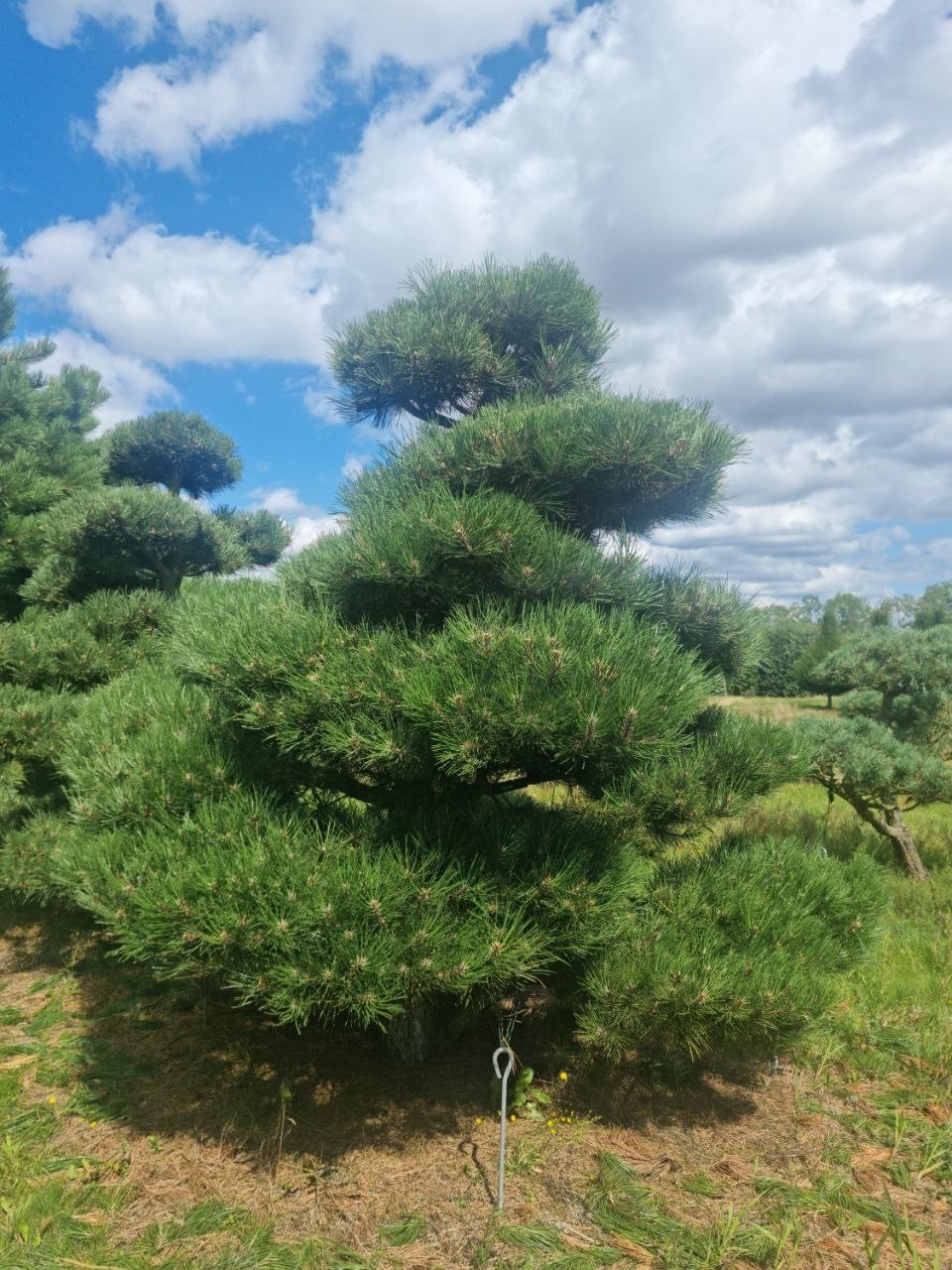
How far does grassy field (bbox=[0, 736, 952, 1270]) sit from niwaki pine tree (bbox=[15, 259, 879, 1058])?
49 centimetres

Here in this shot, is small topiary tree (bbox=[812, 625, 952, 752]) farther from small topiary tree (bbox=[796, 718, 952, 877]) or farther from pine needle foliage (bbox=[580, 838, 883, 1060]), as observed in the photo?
pine needle foliage (bbox=[580, 838, 883, 1060])

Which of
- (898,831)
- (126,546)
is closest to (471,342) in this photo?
(126,546)

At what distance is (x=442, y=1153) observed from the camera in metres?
3.52

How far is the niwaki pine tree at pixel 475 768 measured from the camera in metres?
2.79

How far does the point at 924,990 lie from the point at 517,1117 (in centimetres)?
321

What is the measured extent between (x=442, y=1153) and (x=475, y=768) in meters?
1.95

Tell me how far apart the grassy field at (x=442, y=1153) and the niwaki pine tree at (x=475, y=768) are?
49 cm

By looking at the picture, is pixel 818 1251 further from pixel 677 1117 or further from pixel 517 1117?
pixel 517 1117

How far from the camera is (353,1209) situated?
10.3ft

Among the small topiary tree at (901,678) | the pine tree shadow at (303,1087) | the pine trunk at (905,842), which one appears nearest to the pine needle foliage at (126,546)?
the pine tree shadow at (303,1087)

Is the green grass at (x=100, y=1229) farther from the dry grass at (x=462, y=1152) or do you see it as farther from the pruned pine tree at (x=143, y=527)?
the pruned pine tree at (x=143, y=527)

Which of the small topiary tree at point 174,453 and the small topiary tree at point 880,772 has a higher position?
the small topiary tree at point 174,453

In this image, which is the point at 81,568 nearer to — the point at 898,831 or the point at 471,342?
the point at 471,342

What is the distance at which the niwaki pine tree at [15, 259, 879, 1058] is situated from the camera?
2.79m
